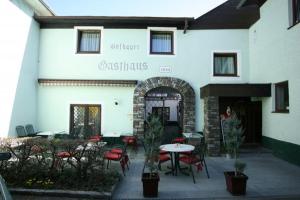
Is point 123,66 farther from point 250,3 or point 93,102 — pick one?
point 250,3

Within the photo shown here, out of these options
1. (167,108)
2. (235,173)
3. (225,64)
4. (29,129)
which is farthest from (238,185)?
(29,129)

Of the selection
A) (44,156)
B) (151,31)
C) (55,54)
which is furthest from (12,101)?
(151,31)

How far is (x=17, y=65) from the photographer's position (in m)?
12.0

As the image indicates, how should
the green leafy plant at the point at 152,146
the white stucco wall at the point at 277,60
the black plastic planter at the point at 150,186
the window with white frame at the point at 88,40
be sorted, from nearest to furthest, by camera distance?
the black plastic planter at the point at 150,186 → the green leafy plant at the point at 152,146 → the white stucco wall at the point at 277,60 → the window with white frame at the point at 88,40

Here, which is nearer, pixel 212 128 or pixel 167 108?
pixel 212 128

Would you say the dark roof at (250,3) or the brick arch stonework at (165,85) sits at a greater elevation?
the dark roof at (250,3)

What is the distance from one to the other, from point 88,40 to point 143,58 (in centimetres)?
308

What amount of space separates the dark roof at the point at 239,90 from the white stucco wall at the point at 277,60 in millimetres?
389

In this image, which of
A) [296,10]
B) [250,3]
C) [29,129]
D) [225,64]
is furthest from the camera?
[225,64]

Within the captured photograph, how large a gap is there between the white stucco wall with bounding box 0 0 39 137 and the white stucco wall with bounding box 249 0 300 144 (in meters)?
10.9

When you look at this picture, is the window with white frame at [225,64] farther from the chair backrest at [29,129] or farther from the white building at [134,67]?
the chair backrest at [29,129]

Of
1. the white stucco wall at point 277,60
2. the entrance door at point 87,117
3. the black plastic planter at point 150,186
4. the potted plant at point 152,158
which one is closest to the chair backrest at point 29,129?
the entrance door at point 87,117

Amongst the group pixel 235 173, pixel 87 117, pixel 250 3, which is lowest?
pixel 235 173

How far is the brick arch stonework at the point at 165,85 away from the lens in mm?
13344
